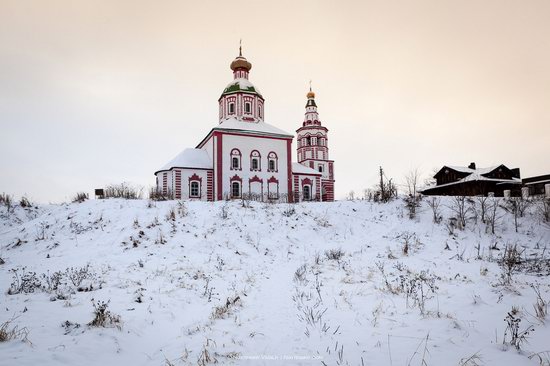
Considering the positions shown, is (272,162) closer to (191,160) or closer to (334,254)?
(191,160)

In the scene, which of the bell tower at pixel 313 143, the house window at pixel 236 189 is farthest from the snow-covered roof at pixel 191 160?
the bell tower at pixel 313 143

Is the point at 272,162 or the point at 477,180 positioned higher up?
the point at 272,162

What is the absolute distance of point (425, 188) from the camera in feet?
144

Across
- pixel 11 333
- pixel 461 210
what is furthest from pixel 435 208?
pixel 11 333

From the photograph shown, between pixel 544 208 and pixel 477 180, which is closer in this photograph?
pixel 544 208

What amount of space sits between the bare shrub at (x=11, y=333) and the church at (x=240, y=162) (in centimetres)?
2334

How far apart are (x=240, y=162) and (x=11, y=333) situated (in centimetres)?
2815

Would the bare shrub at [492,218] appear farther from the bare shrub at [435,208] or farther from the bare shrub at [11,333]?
the bare shrub at [11,333]

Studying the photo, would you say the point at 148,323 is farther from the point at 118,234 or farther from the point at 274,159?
the point at 274,159

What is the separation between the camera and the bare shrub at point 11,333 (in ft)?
15.7

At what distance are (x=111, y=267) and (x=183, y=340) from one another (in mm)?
5125

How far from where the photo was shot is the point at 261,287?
8.72 meters

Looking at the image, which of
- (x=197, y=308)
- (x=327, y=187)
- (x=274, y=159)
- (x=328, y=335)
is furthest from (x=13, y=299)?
(x=327, y=187)

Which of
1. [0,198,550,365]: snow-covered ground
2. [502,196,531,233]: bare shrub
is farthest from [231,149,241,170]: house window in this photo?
[502,196,531,233]: bare shrub
